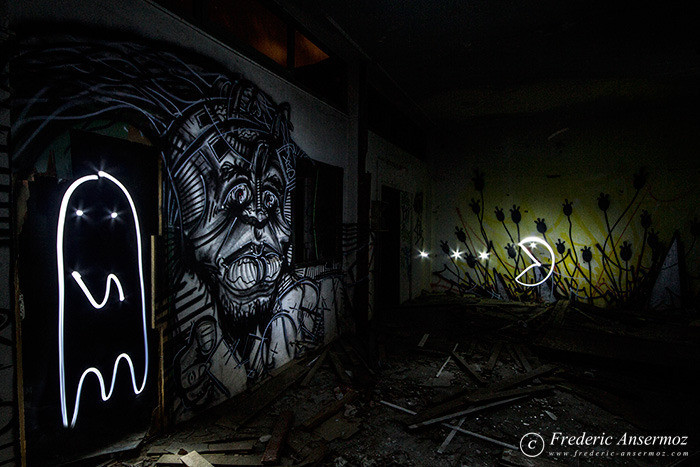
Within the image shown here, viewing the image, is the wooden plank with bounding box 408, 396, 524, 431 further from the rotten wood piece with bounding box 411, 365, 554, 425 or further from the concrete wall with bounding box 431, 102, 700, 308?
the concrete wall with bounding box 431, 102, 700, 308

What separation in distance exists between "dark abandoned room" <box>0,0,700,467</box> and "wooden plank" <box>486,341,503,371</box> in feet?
0.19

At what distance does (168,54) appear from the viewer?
9.00 feet

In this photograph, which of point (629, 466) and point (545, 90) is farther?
point (545, 90)

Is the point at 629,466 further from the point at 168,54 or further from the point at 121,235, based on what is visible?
the point at 168,54

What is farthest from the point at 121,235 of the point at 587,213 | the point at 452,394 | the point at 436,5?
the point at 587,213

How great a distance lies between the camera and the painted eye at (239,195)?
3342mm

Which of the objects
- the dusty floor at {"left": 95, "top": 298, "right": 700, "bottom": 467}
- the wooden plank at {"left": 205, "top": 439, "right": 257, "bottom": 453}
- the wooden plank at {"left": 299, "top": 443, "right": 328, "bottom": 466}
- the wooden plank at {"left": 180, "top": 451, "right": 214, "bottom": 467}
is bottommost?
the dusty floor at {"left": 95, "top": 298, "right": 700, "bottom": 467}

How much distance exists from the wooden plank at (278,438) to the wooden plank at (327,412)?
0.17 m

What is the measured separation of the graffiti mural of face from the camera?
310 cm

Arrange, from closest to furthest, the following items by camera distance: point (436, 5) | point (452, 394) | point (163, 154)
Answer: point (163, 154), point (452, 394), point (436, 5)

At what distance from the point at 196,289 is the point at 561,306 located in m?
7.67

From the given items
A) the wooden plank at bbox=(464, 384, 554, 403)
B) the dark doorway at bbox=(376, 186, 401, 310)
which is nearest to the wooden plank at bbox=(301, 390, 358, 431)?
the wooden plank at bbox=(464, 384, 554, 403)

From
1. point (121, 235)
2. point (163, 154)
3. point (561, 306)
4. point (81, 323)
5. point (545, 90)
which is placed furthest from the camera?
point (561, 306)

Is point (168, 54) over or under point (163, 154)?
over
